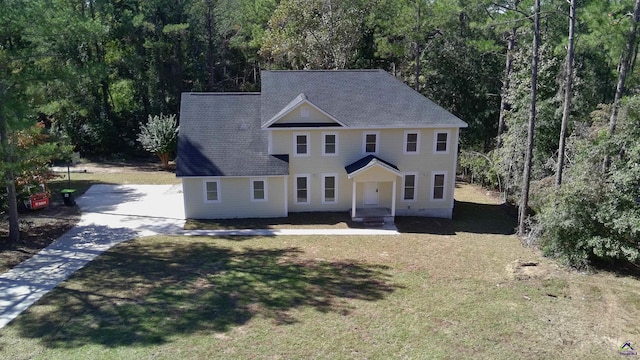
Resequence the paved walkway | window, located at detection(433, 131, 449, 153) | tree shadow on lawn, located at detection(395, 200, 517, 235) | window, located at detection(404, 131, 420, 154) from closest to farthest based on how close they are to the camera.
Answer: the paved walkway, tree shadow on lawn, located at detection(395, 200, 517, 235), window, located at detection(404, 131, 420, 154), window, located at detection(433, 131, 449, 153)

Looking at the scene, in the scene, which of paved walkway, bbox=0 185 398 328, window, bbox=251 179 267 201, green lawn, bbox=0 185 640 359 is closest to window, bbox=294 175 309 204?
window, bbox=251 179 267 201

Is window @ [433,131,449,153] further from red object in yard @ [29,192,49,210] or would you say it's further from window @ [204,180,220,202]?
red object in yard @ [29,192,49,210]

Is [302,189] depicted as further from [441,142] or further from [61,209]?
[61,209]

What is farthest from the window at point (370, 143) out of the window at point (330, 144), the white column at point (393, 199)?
the white column at point (393, 199)

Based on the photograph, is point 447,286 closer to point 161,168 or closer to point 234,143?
point 234,143

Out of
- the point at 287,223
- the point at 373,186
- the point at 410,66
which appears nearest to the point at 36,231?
the point at 287,223

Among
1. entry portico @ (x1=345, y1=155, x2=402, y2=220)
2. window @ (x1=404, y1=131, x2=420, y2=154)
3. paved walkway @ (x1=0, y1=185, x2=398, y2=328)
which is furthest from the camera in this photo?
window @ (x1=404, y1=131, x2=420, y2=154)

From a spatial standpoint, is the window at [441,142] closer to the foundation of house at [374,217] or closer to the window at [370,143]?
the window at [370,143]
